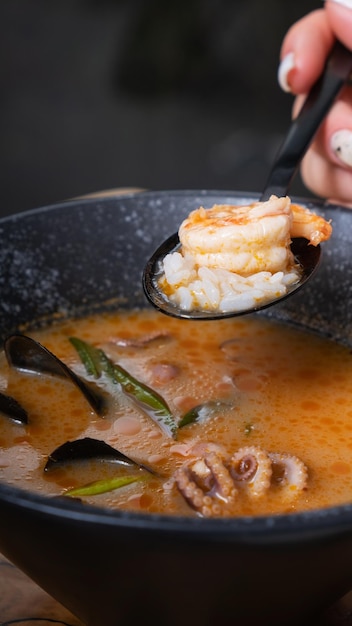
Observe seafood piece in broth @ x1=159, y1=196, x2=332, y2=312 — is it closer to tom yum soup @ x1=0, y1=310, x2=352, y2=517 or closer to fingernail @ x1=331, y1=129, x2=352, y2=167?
tom yum soup @ x1=0, y1=310, x2=352, y2=517

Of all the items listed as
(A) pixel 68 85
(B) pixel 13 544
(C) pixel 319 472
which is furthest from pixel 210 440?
(A) pixel 68 85

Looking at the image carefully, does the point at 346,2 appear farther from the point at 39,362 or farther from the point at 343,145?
the point at 39,362

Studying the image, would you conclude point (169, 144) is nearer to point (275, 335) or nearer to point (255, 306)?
point (275, 335)

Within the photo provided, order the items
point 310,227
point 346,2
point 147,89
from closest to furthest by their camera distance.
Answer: point 310,227 → point 346,2 → point 147,89

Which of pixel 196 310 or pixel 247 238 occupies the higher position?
pixel 247 238

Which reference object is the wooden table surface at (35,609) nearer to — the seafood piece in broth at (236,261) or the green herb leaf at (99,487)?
the green herb leaf at (99,487)

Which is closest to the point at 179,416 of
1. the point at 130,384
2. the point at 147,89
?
the point at 130,384

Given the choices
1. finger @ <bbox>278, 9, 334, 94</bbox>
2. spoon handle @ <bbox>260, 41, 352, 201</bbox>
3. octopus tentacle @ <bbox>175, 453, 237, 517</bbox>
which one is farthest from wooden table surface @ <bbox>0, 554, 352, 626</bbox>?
finger @ <bbox>278, 9, 334, 94</bbox>
